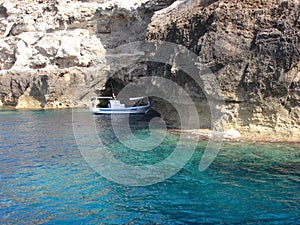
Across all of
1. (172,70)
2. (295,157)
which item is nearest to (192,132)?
(172,70)

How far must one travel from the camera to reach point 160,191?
1009cm

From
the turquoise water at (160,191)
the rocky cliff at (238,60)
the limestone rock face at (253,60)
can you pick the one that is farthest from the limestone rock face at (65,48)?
the turquoise water at (160,191)

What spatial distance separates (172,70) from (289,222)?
45.7ft

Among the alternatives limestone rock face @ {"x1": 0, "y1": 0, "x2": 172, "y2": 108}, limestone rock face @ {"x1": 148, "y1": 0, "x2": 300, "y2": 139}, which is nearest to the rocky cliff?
limestone rock face @ {"x1": 148, "y1": 0, "x2": 300, "y2": 139}

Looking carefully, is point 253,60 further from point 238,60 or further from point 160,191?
point 160,191

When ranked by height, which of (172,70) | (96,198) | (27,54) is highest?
(27,54)

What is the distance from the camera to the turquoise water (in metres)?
8.23

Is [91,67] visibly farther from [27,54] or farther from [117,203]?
[117,203]

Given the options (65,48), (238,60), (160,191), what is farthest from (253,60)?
(65,48)

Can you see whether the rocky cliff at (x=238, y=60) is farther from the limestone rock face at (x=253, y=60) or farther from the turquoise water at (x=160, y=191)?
the turquoise water at (x=160, y=191)

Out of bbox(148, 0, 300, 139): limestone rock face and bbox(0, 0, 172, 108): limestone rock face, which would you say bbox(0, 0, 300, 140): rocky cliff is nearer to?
bbox(148, 0, 300, 139): limestone rock face

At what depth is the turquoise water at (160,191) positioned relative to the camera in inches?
324

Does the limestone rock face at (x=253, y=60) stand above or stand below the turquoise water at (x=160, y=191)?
above

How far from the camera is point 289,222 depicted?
7711mm
